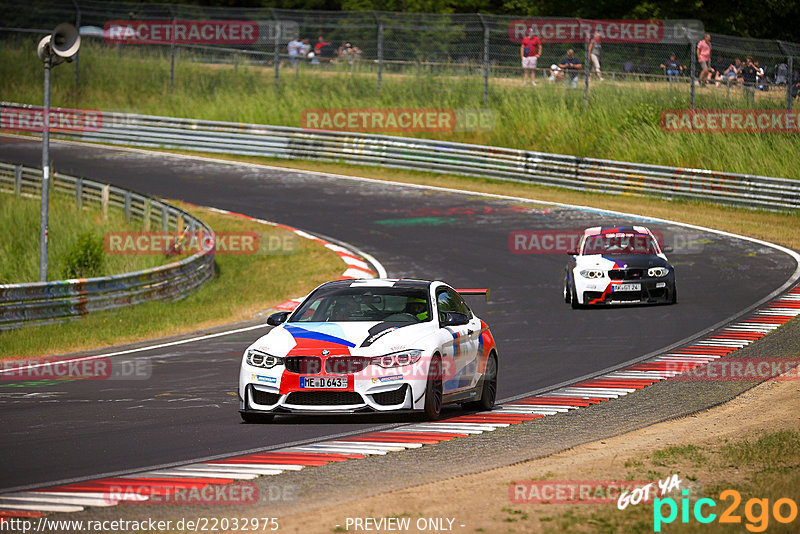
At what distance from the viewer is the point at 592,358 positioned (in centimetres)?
1486

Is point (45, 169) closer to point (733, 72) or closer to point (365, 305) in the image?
point (365, 305)

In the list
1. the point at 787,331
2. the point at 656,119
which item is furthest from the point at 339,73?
the point at 787,331

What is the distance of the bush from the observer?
23.7 m

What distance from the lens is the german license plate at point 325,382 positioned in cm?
1024

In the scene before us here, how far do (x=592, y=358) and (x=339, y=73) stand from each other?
89.8 feet

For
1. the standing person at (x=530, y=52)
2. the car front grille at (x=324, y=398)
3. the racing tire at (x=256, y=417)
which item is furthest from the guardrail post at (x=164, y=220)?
the car front grille at (x=324, y=398)

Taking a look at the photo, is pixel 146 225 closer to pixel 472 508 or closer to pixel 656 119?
pixel 656 119

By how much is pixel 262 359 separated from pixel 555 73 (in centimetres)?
2734

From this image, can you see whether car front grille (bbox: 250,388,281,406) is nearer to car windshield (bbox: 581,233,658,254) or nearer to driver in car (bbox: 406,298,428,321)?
driver in car (bbox: 406,298,428,321)

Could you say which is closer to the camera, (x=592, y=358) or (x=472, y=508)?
(x=472, y=508)

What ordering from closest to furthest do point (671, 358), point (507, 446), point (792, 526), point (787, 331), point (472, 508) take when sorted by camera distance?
point (792, 526), point (472, 508), point (507, 446), point (671, 358), point (787, 331)

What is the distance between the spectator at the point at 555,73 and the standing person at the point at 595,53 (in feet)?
4.19

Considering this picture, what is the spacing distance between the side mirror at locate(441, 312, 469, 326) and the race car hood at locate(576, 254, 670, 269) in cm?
819

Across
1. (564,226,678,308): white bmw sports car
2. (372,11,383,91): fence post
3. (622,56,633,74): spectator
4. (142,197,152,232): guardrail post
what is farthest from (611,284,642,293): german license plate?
(372,11,383,91): fence post
